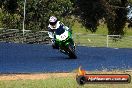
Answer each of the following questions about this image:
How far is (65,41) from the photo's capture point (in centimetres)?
2100

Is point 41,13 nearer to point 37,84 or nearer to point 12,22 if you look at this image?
point 12,22

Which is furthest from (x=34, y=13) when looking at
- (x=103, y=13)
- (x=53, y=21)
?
(x=53, y=21)

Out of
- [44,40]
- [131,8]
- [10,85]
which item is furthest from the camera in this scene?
[131,8]

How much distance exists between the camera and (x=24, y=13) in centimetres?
4278

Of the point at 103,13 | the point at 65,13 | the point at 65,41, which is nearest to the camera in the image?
the point at 65,41

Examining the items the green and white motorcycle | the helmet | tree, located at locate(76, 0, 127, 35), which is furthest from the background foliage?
the helmet

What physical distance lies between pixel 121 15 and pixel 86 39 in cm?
2180

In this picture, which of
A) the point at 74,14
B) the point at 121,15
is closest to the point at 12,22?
the point at 74,14

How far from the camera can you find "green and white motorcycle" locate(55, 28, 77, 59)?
20812 mm

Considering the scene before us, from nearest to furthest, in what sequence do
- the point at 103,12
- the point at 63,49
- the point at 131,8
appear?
the point at 63,49 < the point at 103,12 < the point at 131,8

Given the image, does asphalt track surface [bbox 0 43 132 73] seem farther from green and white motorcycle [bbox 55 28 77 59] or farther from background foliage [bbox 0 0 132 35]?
background foliage [bbox 0 0 132 35]

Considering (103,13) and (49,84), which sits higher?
(49,84)

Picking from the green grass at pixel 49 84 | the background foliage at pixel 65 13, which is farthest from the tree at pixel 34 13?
the green grass at pixel 49 84

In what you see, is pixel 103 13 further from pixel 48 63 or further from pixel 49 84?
pixel 49 84
